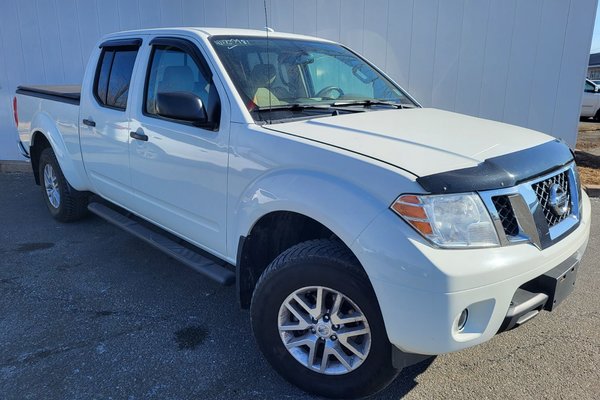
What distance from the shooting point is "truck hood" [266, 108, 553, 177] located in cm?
223

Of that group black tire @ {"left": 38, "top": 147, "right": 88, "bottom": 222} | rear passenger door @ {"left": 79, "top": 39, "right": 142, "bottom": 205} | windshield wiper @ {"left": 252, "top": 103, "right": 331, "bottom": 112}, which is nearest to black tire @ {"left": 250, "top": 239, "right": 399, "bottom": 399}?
windshield wiper @ {"left": 252, "top": 103, "right": 331, "bottom": 112}

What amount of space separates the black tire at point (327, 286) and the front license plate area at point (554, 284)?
0.76m

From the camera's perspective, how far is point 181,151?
3.14 m

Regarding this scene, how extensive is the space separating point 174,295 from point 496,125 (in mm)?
2655

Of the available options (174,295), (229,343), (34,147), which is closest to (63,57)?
(34,147)

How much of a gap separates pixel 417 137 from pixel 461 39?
15.9 feet

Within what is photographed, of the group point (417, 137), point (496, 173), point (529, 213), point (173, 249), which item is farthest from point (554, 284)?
point (173, 249)

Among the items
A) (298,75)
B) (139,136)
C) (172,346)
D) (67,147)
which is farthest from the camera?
(67,147)

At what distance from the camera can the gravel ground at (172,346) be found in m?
2.63

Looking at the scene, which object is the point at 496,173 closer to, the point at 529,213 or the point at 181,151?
the point at 529,213

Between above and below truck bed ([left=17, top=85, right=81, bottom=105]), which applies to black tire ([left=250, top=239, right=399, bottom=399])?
below

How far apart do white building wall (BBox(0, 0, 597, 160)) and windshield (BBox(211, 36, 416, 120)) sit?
10.1 feet

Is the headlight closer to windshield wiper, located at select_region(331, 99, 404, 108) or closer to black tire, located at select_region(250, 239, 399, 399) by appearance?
black tire, located at select_region(250, 239, 399, 399)

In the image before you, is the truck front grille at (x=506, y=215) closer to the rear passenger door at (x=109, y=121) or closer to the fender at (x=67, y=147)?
the rear passenger door at (x=109, y=121)
